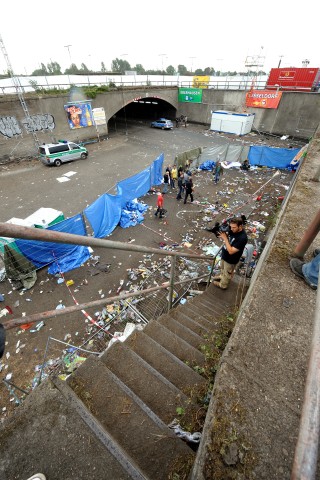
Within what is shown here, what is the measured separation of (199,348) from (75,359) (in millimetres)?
3198

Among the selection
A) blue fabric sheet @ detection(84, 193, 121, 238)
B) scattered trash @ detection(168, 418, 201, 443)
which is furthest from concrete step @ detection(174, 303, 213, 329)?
blue fabric sheet @ detection(84, 193, 121, 238)

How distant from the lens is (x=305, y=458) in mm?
643

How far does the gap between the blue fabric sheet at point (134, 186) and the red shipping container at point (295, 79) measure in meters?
22.5

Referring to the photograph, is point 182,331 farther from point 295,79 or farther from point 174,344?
point 295,79

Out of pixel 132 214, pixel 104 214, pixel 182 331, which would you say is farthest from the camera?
pixel 132 214

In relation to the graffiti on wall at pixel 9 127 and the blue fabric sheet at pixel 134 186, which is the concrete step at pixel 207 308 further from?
the graffiti on wall at pixel 9 127

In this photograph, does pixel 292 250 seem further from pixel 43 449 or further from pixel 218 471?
pixel 43 449

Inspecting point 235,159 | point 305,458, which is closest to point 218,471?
point 305,458

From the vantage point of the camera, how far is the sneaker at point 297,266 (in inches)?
126

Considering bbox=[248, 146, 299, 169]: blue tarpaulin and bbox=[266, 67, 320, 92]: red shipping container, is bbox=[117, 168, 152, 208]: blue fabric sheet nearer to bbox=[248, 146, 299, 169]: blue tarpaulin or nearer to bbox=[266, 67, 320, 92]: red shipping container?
bbox=[248, 146, 299, 169]: blue tarpaulin

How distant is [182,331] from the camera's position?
3453 millimetres

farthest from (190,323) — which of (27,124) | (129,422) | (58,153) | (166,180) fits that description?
(27,124)

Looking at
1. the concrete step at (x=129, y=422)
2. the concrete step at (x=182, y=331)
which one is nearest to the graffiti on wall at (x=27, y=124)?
the concrete step at (x=182, y=331)

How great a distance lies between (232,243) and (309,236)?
1.55 metres
